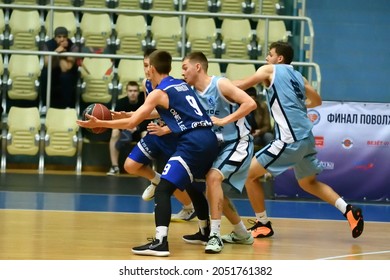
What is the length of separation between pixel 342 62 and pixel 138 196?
5.15 m

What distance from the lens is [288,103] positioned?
835 centimetres

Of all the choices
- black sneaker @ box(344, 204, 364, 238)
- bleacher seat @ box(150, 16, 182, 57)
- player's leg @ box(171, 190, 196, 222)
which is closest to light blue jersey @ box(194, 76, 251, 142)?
black sneaker @ box(344, 204, 364, 238)

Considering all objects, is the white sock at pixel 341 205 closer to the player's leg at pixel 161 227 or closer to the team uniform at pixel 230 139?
the team uniform at pixel 230 139

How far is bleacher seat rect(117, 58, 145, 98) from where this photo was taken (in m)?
13.7

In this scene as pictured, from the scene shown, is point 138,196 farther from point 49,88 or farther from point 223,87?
point 223,87

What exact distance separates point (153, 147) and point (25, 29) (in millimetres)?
6286

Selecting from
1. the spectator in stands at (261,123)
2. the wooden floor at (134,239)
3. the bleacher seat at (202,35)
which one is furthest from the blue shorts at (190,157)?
the bleacher seat at (202,35)

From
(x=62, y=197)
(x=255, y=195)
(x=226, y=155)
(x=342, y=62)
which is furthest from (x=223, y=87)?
(x=342, y=62)

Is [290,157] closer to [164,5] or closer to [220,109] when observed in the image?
[220,109]

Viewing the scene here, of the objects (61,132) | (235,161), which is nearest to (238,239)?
(235,161)

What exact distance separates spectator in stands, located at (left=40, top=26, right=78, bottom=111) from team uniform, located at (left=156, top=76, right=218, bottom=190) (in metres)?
6.26

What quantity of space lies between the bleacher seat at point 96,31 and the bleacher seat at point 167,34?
69 centimetres

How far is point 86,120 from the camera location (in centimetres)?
702

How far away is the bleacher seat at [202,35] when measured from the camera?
1430 cm
